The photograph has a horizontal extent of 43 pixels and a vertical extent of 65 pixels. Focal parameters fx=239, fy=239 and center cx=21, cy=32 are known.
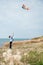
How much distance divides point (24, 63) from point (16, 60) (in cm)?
157

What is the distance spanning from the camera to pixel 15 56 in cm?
3231

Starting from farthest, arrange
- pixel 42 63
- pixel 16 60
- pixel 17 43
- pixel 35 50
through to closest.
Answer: pixel 17 43 → pixel 35 50 → pixel 16 60 → pixel 42 63

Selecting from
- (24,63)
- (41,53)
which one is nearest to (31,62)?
(24,63)

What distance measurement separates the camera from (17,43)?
47062 millimetres

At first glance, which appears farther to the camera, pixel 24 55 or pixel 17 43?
pixel 17 43

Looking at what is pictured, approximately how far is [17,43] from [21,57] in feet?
51.0

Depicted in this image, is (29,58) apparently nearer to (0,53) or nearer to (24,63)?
(24,63)

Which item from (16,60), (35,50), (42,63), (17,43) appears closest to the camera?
(42,63)

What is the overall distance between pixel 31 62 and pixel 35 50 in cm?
427

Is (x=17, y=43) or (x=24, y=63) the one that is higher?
(x=17, y=43)

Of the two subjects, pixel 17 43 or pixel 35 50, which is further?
pixel 17 43

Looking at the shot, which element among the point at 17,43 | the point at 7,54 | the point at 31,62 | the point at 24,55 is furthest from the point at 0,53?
the point at 17,43

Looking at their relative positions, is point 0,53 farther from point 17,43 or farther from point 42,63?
point 17,43

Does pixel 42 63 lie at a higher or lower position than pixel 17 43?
lower
